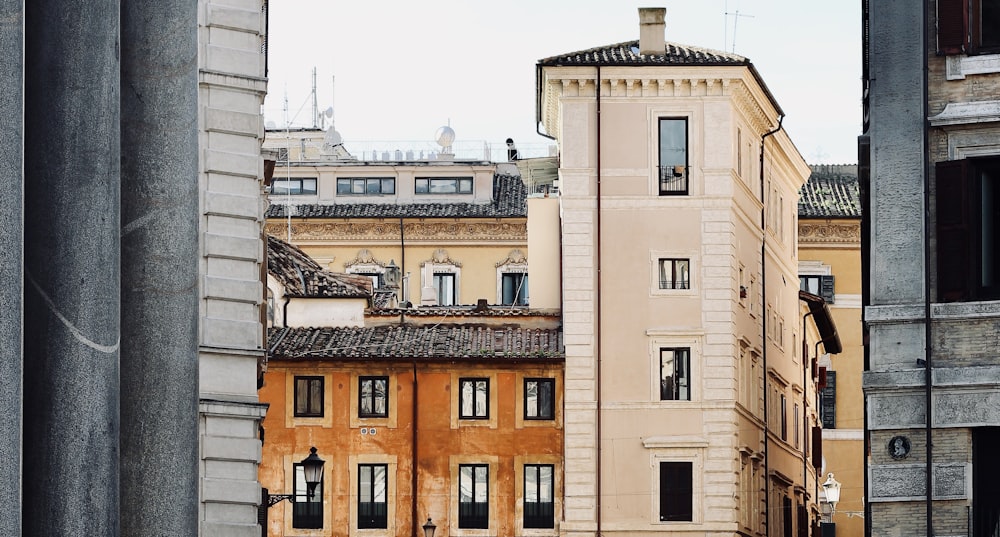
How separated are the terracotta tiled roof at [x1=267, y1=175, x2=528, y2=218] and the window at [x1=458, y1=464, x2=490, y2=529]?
1805cm

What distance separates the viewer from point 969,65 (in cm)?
2817

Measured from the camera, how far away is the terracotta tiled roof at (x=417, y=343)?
58.8m

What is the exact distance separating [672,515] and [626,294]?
5.49 meters

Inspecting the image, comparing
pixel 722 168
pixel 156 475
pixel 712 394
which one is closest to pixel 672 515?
pixel 712 394

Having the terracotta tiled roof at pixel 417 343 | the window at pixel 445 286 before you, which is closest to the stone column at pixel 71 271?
the terracotta tiled roof at pixel 417 343

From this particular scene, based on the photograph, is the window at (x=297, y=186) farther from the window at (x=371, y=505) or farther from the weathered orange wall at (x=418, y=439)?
the window at (x=371, y=505)

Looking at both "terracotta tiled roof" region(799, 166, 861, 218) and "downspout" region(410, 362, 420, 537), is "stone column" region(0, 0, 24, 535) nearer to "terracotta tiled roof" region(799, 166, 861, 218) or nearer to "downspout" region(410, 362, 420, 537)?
"downspout" region(410, 362, 420, 537)

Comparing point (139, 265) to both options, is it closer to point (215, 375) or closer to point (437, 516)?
point (215, 375)

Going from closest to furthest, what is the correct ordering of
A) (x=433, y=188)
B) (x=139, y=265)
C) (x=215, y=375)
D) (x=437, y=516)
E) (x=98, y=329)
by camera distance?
(x=98, y=329) → (x=139, y=265) → (x=215, y=375) → (x=437, y=516) → (x=433, y=188)

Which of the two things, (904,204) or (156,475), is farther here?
(904,204)

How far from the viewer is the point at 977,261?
27672 millimetres

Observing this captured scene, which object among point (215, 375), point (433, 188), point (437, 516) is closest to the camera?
point (215, 375)

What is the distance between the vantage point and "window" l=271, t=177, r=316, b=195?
78188 millimetres

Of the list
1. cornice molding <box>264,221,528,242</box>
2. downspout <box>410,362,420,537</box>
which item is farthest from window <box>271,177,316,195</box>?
downspout <box>410,362,420,537</box>
